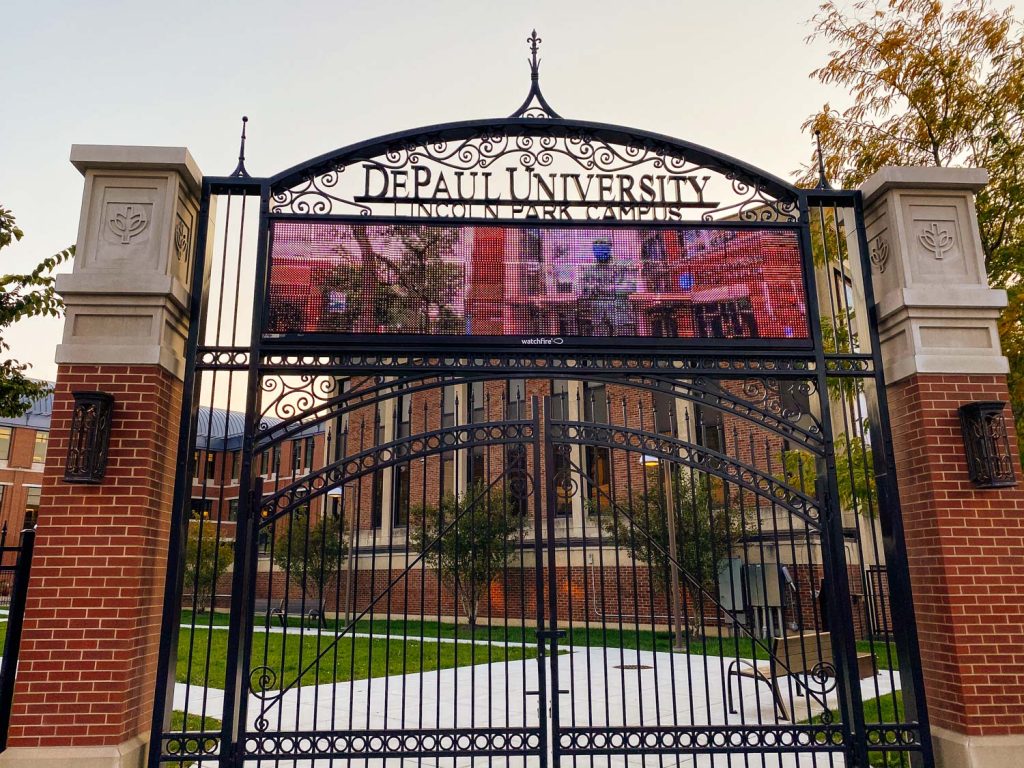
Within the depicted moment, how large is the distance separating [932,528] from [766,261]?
2.62m

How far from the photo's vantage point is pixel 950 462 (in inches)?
235

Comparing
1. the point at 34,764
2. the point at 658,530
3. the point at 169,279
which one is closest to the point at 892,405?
the point at 169,279

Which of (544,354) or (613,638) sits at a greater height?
(544,354)

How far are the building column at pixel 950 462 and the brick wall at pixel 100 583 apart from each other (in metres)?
6.16

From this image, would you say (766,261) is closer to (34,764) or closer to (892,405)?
(892,405)

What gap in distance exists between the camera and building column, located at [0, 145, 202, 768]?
5.11 m

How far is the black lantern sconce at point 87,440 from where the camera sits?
5336 millimetres

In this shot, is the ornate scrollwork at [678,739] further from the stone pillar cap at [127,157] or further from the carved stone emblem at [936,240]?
the stone pillar cap at [127,157]

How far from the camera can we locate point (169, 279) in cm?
575

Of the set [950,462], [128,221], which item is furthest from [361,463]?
[950,462]

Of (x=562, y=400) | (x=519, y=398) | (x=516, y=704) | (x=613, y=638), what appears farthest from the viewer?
(x=613, y=638)

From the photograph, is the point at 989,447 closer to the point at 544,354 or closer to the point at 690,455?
the point at 690,455

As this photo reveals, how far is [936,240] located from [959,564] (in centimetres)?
277

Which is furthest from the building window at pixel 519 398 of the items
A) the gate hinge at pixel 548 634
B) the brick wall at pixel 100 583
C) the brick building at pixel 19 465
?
the brick building at pixel 19 465
